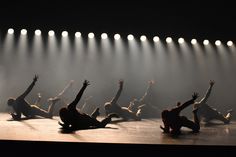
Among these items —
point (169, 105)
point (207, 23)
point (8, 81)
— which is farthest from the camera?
point (169, 105)

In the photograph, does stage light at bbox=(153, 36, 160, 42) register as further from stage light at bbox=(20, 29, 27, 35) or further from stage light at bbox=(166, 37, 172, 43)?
stage light at bbox=(20, 29, 27, 35)

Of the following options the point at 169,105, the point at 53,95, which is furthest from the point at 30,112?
the point at 169,105

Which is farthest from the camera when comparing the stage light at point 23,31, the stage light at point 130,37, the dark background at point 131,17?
the stage light at point 130,37

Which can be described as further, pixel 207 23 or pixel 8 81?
pixel 8 81

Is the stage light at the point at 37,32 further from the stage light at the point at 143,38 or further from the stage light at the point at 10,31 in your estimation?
the stage light at the point at 143,38

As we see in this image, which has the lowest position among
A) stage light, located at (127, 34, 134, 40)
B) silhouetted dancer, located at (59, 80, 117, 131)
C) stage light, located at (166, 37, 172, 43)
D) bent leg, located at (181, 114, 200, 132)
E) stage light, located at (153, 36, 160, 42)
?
bent leg, located at (181, 114, 200, 132)

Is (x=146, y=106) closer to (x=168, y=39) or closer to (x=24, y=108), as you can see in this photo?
(x=168, y=39)

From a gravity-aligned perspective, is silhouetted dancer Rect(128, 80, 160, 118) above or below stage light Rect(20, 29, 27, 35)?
below

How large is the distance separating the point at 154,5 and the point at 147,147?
4317 mm

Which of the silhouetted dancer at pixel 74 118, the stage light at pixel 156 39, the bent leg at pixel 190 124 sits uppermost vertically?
the stage light at pixel 156 39

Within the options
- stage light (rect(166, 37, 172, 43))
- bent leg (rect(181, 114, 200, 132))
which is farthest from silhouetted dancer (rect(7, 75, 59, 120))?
stage light (rect(166, 37, 172, 43))

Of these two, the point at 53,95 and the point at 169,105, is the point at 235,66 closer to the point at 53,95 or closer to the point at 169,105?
the point at 169,105

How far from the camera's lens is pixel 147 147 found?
10.9ft

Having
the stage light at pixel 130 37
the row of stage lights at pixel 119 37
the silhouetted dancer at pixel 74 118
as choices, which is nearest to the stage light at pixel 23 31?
the row of stage lights at pixel 119 37
